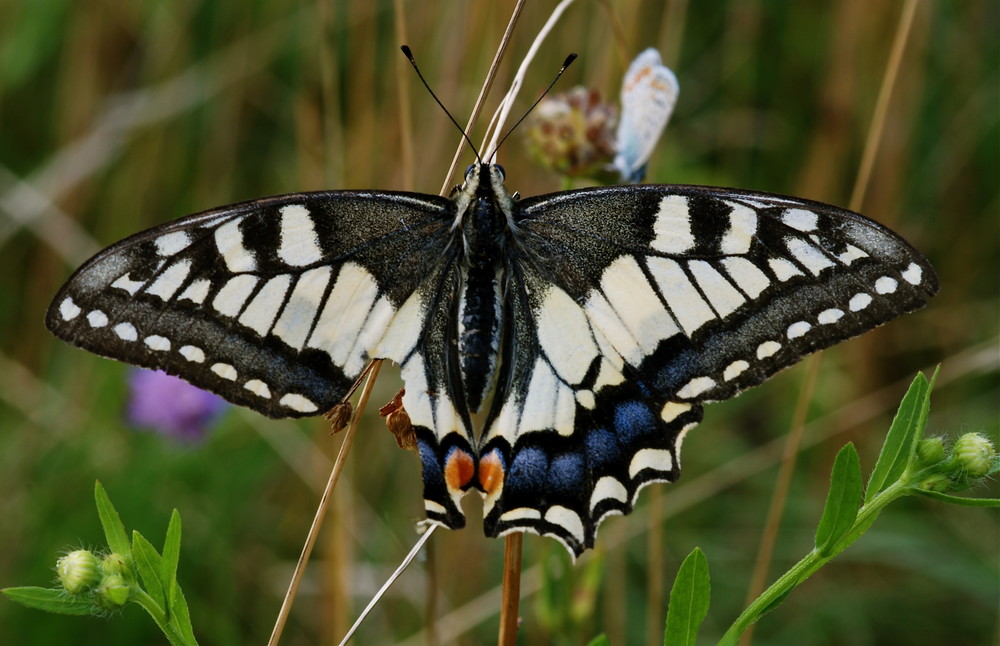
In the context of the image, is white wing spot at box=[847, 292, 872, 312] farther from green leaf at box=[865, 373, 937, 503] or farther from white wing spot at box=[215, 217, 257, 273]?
white wing spot at box=[215, 217, 257, 273]

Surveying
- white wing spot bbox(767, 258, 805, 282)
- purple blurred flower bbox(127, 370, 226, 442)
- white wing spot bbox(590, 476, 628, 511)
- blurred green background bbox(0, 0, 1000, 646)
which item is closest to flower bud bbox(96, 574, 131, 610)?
white wing spot bbox(590, 476, 628, 511)

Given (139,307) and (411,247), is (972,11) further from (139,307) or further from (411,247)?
(139,307)

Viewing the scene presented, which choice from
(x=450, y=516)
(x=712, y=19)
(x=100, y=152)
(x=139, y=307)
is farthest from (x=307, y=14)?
(x=450, y=516)

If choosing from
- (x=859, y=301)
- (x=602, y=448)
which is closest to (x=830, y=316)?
(x=859, y=301)

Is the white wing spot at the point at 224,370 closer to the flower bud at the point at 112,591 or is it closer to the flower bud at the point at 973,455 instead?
the flower bud at the point at 112,591

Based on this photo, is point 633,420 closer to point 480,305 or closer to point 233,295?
point 480,305

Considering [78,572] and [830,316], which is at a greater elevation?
[830,316]
